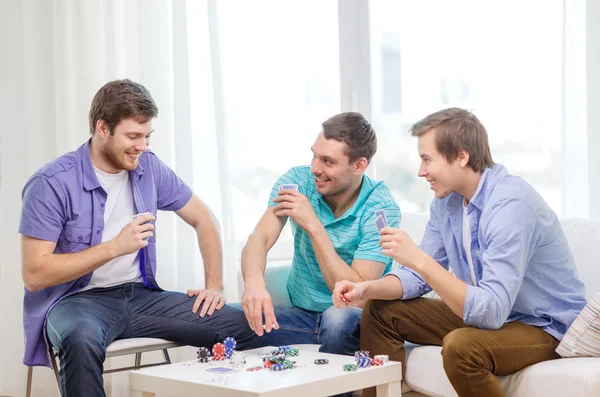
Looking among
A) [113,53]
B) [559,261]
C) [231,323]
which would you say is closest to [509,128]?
[559,261]

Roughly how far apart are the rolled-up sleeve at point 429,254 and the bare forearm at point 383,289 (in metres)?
0.02

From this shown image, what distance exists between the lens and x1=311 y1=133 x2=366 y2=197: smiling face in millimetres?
2885

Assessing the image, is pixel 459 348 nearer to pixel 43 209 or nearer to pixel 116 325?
pixel 116 325

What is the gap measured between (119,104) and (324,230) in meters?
0.80

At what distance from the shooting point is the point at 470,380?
2.19m

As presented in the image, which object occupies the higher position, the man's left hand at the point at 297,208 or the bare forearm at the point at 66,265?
the man's left hand at the point at 297,208

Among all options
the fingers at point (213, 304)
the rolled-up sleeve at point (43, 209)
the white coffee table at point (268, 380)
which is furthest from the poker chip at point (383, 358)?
the rolled-up sleeve at point (43, 209)

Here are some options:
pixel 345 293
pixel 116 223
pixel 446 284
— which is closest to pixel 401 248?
pixel 446 284

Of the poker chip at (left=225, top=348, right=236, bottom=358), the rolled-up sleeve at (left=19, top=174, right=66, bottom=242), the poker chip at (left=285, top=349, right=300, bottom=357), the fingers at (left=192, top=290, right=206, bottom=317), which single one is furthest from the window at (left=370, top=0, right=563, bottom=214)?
the rolled-up sleeve at (left=19, top=174, right=66, bottom=242)

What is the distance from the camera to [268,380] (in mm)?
2074

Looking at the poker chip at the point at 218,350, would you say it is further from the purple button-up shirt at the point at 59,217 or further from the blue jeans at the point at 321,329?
the purple button-up shirt at the point at 59,217

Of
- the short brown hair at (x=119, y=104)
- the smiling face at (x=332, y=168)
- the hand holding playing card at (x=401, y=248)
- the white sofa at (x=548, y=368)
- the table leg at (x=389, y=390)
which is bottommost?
the table leg at (x=389, y=390)

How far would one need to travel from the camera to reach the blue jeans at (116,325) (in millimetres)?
2447

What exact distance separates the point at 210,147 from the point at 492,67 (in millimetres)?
1269
